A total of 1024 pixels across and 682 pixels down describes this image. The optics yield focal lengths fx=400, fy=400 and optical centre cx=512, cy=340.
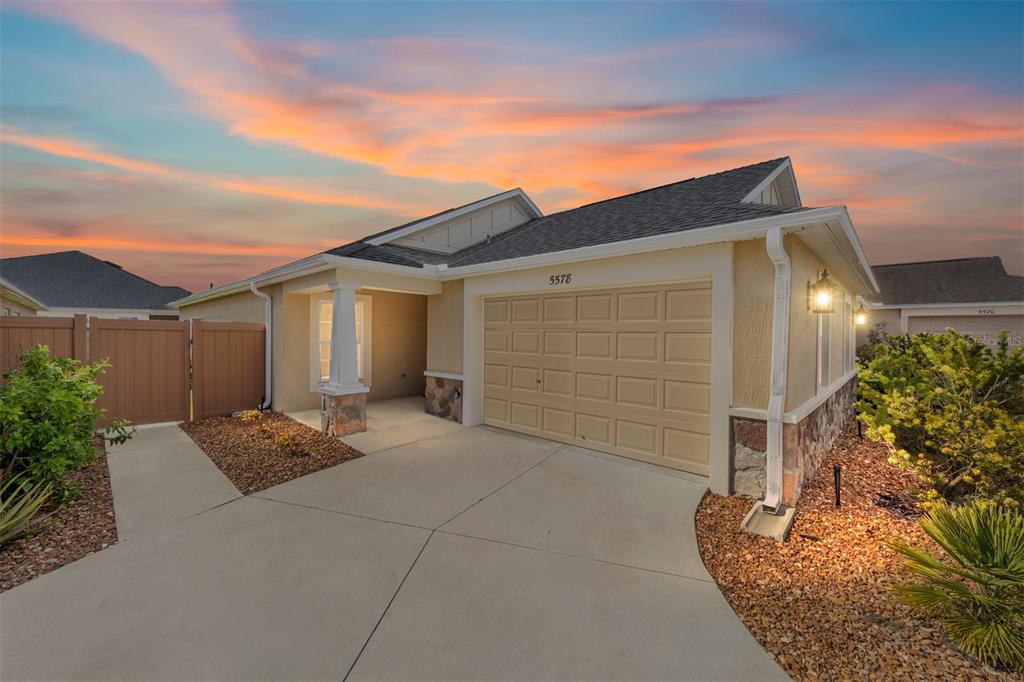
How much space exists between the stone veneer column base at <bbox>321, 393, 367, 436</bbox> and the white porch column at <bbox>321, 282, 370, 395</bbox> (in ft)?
0.36

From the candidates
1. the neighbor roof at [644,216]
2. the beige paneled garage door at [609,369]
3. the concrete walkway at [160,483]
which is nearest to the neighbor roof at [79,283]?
the concrete walkway at [160,483]

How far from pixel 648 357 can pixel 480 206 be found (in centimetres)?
774

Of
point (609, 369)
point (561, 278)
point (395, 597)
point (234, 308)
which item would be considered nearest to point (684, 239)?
point (561, 278)

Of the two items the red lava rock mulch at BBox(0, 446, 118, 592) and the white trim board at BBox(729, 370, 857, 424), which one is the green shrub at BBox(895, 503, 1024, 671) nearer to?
the white trim board at BBox(729, 370, 857, 424)

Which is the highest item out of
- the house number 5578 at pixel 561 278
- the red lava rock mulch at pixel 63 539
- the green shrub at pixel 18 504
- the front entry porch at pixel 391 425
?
the house number 5578 at pixel 561 278

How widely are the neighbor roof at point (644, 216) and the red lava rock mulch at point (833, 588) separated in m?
3.36

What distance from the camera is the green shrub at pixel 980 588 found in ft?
7.73

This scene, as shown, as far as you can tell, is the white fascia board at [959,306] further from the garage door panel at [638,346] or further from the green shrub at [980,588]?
the green shrub at [980,588]

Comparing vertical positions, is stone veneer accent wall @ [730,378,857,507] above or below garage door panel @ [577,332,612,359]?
below

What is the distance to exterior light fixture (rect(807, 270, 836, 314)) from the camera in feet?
16.4

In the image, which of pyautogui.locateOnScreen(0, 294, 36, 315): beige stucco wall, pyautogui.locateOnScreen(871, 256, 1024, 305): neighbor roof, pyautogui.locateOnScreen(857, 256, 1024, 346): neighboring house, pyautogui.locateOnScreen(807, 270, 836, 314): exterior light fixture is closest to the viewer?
pyautogui.locateOnScreen(807, 270, 836, 314): exterior light fixture

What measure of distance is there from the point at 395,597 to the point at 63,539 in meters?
3.31

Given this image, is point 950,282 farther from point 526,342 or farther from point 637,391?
point 526,342

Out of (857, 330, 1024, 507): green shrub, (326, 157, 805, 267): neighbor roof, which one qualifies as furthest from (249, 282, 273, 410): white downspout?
(857, 330, 1024, 507): green shrub
